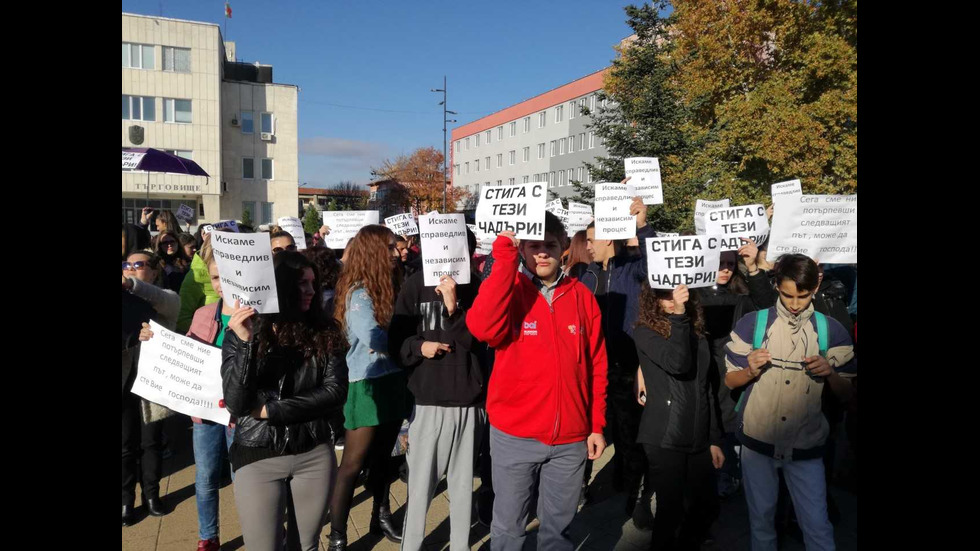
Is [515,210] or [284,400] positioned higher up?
[515,210]

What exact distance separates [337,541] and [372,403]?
3.03 feet

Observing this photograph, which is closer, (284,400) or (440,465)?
(284,400)

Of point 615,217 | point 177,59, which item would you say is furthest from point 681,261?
point 177,59

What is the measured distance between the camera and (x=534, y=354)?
11.9 ft

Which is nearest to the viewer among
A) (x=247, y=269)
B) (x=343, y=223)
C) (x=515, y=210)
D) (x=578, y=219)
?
(x=247, y=269)

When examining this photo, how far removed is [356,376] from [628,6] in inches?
876

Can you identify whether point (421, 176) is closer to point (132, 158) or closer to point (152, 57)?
point (152, 57)

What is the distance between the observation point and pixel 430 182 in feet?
214

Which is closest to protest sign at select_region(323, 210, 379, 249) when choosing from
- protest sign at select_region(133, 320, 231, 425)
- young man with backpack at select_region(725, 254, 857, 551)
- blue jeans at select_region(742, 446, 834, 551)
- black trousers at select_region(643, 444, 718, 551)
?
protest sign at select_region(133, 320, 231, 425)

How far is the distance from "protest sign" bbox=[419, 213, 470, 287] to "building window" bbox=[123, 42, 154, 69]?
50540 millimetres

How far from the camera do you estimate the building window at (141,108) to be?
45750mm

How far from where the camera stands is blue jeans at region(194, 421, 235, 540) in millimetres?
4371
